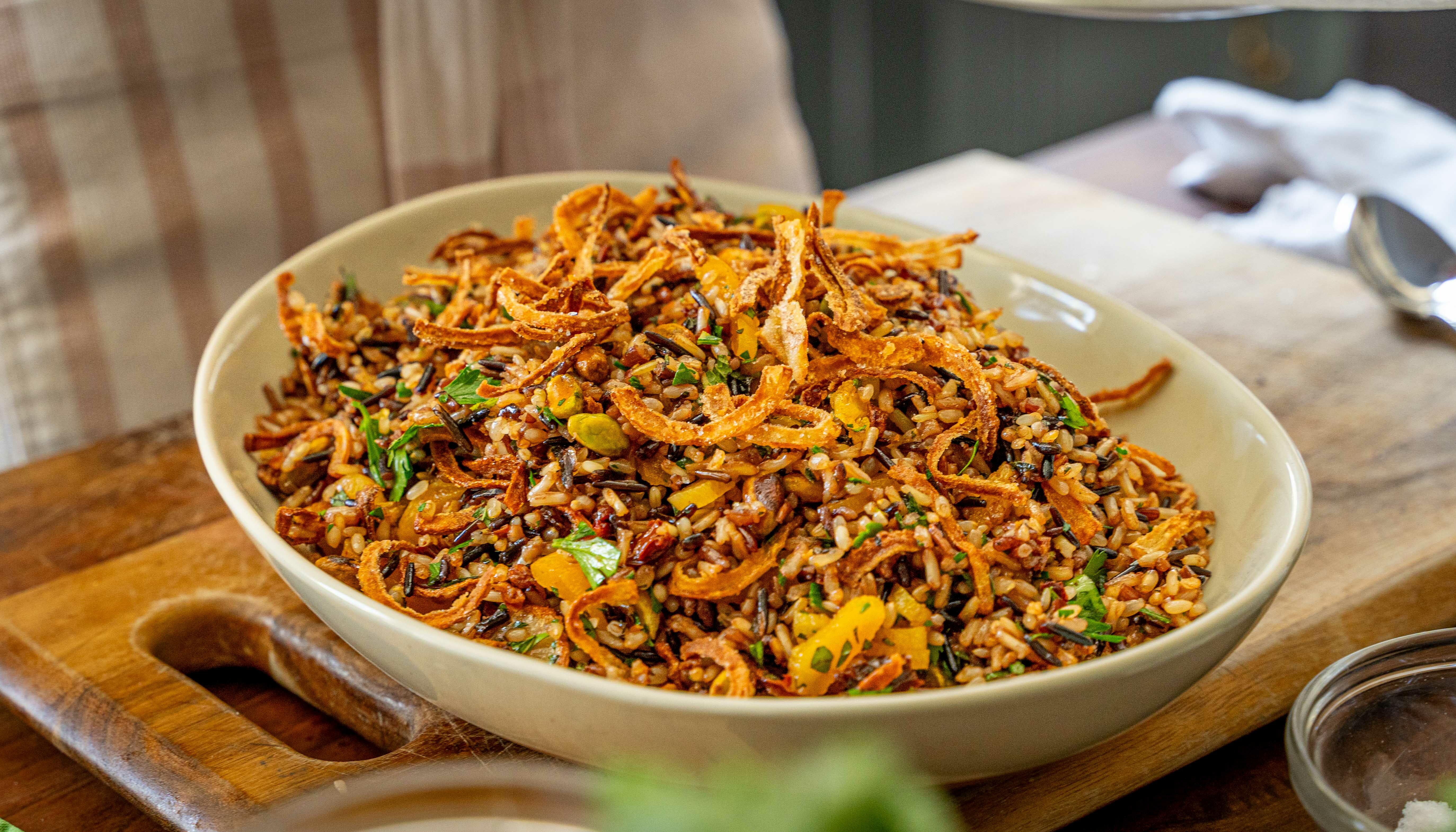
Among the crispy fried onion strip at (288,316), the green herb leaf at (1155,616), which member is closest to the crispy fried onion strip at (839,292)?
the green herb leaf at (1155,616)

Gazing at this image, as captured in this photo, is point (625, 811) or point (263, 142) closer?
point (625, 811)

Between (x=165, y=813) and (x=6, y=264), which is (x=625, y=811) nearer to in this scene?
(x=165, y=813)

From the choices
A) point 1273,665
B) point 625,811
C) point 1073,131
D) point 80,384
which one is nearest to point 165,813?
point 625,811

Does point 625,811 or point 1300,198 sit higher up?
point 625,811

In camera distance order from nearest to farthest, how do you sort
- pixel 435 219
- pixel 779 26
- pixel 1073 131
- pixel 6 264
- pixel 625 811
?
pixel 625 811, pixel 435 219, pixel 6 264, pixel 779 26, pixel 1073 131

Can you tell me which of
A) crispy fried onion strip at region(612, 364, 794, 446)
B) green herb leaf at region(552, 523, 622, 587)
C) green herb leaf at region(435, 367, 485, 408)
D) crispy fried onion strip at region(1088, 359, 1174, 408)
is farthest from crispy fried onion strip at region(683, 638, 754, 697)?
crispy fried onion strip at region(1088, 359, 1174, 408)

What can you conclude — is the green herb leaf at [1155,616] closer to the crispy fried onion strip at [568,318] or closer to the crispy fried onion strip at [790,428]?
the crispy fried onion strip at [790,428]

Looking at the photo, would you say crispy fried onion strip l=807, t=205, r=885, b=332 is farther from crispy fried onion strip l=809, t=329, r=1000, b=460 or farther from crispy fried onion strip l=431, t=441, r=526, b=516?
crispy fried onion strip l=431, t=441, r=526, b=516
